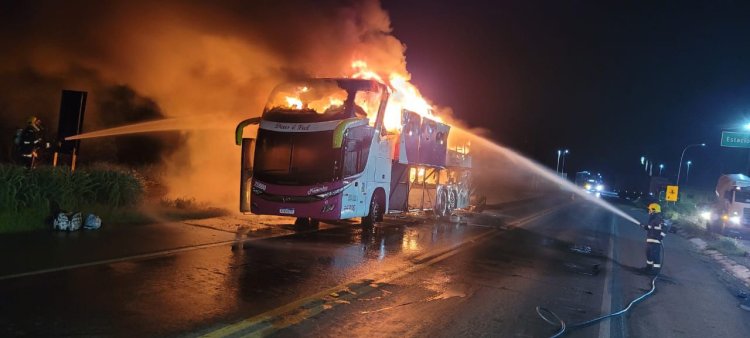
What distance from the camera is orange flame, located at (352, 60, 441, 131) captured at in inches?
576

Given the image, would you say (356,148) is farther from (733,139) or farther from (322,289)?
(733,139)

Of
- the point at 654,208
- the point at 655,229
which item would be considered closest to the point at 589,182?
the point at 654,208

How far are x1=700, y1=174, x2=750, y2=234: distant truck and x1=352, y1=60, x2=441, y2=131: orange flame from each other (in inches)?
572

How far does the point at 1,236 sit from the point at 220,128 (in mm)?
9784

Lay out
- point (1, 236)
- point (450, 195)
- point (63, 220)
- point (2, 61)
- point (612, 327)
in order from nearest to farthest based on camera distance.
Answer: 1. point (612, 327)
2. point (1, 236)
3. point (63, 220)
4. point (2, 61)
5. point (450, 195)

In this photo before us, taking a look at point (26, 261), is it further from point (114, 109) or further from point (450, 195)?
Result: point (450, 195)

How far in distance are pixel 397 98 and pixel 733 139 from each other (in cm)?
1931

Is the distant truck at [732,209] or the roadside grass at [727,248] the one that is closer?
the roadside grass at [727,248]

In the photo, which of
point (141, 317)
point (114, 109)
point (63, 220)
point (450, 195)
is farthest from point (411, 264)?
point (114, 109)

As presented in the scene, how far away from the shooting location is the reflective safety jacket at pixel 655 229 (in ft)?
35.4

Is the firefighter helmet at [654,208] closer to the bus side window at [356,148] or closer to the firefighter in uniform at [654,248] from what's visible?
the firefighter in uniform at [654,248]

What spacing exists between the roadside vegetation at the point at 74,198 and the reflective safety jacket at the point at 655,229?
10.1 meters

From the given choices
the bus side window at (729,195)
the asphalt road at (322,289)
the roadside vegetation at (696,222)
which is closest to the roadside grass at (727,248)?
the roadside vegetation at (696,222)

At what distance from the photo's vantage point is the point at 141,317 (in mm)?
5219
